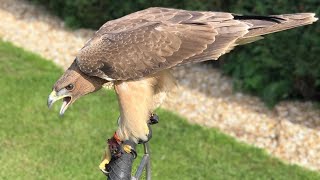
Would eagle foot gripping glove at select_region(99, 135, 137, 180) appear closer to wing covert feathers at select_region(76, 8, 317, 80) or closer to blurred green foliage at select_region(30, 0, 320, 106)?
wing covert feathers at select_region(76, 8, 317, 80)

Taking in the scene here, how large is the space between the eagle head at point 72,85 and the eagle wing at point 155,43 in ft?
0.19

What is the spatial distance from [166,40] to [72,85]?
1.94 ft

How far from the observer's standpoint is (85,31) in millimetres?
9102

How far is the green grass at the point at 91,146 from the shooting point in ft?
18.4

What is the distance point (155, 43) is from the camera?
3389 millimetres

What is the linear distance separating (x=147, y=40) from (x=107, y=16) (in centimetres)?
548

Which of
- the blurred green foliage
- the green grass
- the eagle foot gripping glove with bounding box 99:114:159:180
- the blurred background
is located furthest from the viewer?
the blurred green foliage

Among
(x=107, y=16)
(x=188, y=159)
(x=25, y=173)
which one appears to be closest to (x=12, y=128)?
(x=25, y=173)

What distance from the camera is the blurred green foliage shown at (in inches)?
244

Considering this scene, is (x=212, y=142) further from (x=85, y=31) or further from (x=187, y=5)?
(x=85, y=31)

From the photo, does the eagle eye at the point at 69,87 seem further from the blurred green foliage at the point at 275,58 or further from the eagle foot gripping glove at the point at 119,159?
the blurred green foliage at the point at 275,58

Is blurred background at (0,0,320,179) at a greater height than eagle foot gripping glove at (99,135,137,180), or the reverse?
eagle foot gripping glove at (99,135,137,180)

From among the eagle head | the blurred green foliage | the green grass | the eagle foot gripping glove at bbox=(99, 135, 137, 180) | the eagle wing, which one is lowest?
the green grass

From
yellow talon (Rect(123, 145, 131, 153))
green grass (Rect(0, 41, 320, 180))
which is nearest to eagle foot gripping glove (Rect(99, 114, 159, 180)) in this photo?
yellow talon (Rect(123, 145, 131, 153))
